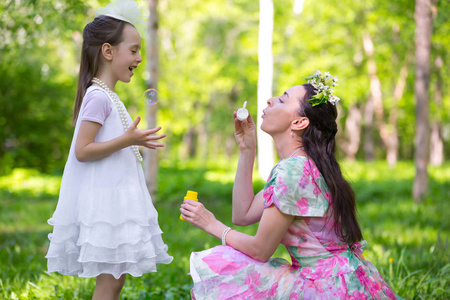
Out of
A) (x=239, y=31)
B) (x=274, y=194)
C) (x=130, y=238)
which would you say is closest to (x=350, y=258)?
(x=274, y=194)

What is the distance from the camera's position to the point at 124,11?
231 cm

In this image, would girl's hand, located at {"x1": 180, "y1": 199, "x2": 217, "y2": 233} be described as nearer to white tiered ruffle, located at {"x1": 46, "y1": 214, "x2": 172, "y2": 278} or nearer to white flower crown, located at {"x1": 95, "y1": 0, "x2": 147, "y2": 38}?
white tiered ruffle, located at {"x1": 46, "y1": 214, "x2": 172, "y2": 278}

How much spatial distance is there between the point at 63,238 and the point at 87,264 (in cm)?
18

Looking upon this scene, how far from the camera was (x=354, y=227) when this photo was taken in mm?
2100

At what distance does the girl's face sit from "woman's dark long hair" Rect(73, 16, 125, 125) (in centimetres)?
3

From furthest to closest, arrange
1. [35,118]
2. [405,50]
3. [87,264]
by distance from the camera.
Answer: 1. [405,50]
2. [35,118]
3. [87,264]

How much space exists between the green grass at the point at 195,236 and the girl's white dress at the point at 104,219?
85cm

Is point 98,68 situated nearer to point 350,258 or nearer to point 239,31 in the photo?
point 350,258

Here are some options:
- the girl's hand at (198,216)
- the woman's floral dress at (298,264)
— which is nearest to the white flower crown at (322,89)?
the woman's floral dress at (298,264)

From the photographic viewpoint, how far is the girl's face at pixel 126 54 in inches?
90.6

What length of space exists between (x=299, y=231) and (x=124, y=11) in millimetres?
1393

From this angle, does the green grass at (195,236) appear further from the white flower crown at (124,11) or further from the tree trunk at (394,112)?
the tree trunk at (394,112)

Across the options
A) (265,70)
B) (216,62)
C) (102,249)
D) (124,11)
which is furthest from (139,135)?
(216,62)

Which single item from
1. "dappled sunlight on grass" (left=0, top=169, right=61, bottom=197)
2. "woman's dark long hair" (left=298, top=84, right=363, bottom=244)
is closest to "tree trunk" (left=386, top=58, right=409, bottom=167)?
"dappled sunlight on grass" (left=0, top=169, right=61, bottom=197)
